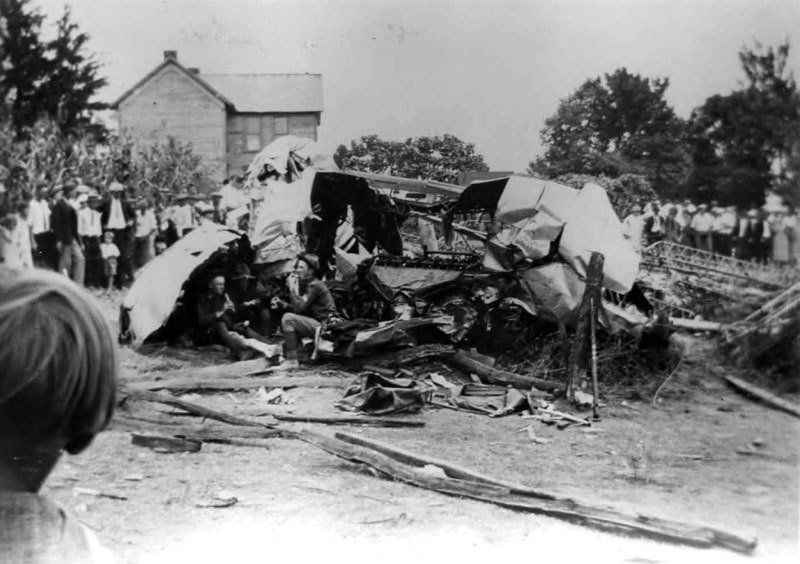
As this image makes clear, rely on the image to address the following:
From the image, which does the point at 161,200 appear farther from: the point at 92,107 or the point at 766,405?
the point at 766,405

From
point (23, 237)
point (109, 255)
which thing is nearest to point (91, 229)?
point (109, 255)

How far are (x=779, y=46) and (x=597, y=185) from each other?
2530mm

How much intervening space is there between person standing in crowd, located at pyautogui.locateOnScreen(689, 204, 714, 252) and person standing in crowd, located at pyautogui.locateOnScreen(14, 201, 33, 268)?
7134 mm

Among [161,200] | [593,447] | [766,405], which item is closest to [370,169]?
[593,447]

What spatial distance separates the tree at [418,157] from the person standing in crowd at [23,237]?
4.01 meters

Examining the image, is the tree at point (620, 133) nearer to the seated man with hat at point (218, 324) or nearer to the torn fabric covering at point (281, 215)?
the torn fabric covering at point (281, 215)

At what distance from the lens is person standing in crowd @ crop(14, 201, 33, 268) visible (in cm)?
841

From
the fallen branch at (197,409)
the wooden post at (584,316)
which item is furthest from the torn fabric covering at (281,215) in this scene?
the wooden post at (584,316)

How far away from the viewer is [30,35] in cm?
517

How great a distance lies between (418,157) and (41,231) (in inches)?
246

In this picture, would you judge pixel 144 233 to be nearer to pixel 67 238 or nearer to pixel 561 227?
pixel 67 238

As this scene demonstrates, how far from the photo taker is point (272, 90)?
739 centimetres

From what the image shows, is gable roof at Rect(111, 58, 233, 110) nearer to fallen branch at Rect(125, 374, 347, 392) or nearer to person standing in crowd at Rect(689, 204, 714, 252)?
fallen branch at Rect(125, 374, 347, 392)

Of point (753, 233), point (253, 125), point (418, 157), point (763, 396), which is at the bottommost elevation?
point (763, 396)
